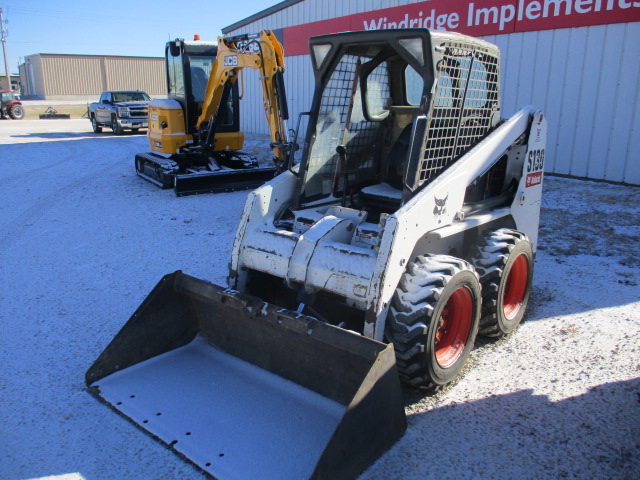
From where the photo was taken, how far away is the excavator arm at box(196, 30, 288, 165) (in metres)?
9.20

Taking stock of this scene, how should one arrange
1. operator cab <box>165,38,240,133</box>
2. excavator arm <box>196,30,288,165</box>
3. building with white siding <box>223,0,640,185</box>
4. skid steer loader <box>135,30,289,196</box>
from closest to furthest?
building with white siding <box>223,0,640,185</box> → excavator arm <box>196,30,288,165</box> → skid steer loader <box>135,30,289,196</box> → operator cab <box>165,38,240,133</box>

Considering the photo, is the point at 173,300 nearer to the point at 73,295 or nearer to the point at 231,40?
the point at 73,295

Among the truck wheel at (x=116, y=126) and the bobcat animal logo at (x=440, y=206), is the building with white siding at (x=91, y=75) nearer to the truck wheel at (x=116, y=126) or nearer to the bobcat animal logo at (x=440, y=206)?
the truck wheel at (x=116, y=126)

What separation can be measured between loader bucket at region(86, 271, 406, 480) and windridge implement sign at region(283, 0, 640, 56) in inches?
337

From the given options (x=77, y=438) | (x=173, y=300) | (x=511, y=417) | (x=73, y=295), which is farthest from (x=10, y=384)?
(x=511, y=417)

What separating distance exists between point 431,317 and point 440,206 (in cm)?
88

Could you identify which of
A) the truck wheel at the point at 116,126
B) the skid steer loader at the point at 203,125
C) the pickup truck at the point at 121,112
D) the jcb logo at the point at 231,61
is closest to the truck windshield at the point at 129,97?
the pickup truck at the point at 121,112

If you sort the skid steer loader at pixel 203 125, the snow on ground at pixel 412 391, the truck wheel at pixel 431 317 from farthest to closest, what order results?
the skid steer loader at pixel 203 125 < the truck wheel at pixel 431 317 < the snow on ground at pixel 412 391

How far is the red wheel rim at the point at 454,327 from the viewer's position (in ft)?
12.1

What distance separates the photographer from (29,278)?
5688 mm

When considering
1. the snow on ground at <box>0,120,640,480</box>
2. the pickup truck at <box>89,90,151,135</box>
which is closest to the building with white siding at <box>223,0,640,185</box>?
the snow on ground at <box>0,120,640,480</box>

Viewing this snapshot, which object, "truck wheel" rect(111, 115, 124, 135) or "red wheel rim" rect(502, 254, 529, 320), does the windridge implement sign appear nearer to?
"red wheel rim" rect(502, 254, 529, 320)

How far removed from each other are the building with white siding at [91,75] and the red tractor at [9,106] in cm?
2434

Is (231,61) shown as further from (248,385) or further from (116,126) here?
(116,126)
